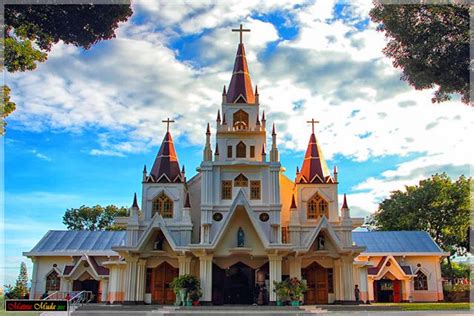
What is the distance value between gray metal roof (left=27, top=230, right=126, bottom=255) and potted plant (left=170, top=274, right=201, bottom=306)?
366 inches

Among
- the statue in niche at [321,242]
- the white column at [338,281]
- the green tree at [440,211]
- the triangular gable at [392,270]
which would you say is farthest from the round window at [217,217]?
the green tree at [440,211]

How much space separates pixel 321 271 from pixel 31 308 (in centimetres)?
1848

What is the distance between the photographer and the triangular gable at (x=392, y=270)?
31.4 meters

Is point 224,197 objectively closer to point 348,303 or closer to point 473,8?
point 348,303

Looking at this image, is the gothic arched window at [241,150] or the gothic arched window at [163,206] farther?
the gothic arched window at [241,150]

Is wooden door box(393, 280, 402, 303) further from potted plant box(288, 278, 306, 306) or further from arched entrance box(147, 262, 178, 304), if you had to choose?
arched entrance box(147, 262, 178, 304)

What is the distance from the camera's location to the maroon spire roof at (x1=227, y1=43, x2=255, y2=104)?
2898 centimetres

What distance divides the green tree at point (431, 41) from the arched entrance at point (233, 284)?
1608cm

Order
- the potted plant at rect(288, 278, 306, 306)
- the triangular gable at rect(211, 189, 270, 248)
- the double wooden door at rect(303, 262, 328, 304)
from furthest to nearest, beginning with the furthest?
the double wooden door at rect(303, 262, 328, 304), the triangular gable at rect(211, 189, 270, 248), the potted plant at rect(288, 278, 306, 306)

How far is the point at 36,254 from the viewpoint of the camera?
32.4 m

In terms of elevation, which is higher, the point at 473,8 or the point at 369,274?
the point at 473,8

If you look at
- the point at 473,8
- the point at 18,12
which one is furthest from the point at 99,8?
the point at 473,8

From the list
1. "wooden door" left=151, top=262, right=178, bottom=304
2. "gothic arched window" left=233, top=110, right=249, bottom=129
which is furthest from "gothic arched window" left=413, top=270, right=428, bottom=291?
"wooden door" left=151, top=262, right=178, bottom=304

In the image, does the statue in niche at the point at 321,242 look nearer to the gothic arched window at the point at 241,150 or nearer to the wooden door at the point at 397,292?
the gothic arched window at the point at 241,150
